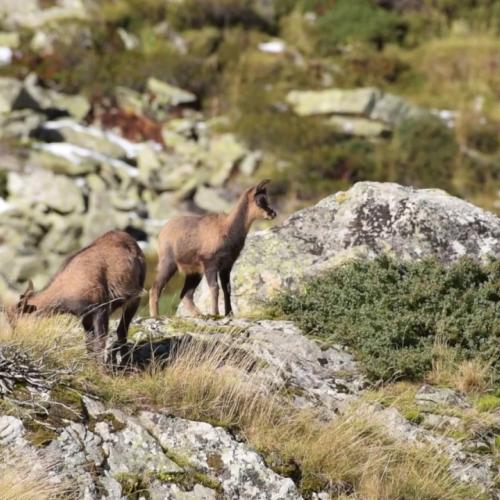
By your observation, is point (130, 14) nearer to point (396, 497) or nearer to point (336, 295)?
point (336, 295)

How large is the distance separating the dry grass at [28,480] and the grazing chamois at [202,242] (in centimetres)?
552

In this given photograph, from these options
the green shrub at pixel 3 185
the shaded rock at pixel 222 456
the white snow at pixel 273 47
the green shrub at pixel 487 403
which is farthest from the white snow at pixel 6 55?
the shaded rock at pixel 222 456

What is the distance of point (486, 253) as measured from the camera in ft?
34.5

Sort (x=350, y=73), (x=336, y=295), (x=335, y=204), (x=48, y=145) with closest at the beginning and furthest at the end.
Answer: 1. (x=336, y=295)
2. (x=335, y=204)
3. (x=48, y=145)
4. (x=350, y=73)

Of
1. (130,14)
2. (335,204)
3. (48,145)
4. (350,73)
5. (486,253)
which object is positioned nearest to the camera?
(486,253)

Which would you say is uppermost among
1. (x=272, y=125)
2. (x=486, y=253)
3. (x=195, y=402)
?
(x=195, y=402)

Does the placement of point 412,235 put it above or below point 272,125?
above

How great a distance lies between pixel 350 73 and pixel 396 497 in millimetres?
36419

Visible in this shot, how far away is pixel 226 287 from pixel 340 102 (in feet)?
93.0

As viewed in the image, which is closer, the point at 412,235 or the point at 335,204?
the point at 412,235

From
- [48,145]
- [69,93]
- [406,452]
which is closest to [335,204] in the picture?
[406,452]

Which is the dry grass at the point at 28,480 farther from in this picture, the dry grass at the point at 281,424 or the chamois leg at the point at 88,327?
the chamois leg at the point at 88,327

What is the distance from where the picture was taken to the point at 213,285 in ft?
36.1

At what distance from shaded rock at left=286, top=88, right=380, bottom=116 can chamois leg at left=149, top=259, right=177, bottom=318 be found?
27.1 m
